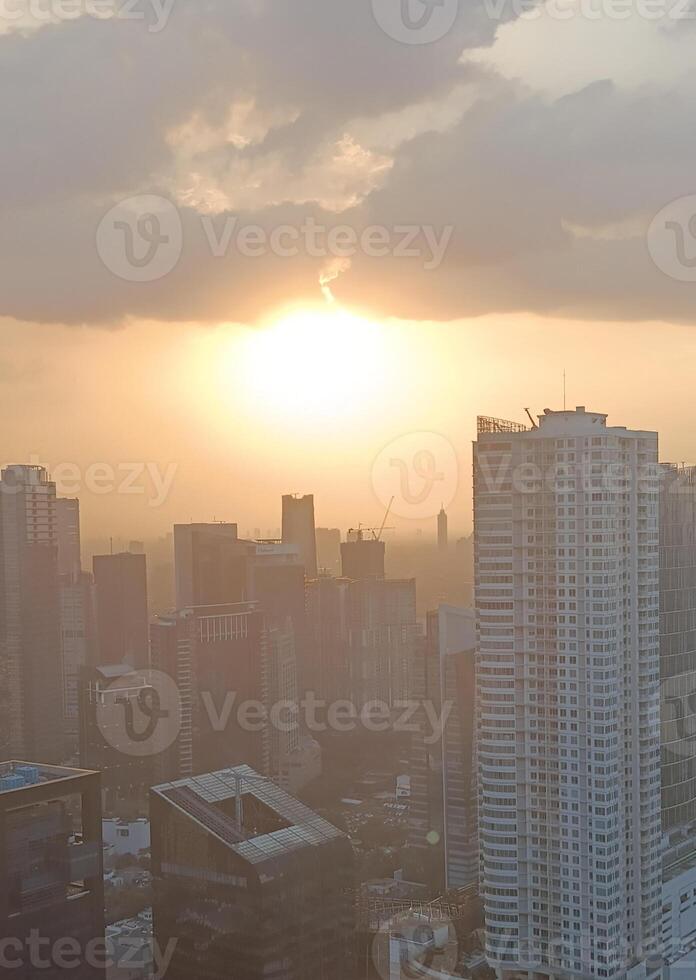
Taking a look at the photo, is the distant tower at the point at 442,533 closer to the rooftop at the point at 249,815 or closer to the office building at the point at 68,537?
the office building at the point at 68,537

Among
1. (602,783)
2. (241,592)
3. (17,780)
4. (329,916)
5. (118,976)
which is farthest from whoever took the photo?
(241,592)

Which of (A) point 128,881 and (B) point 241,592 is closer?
(A) point 128,881

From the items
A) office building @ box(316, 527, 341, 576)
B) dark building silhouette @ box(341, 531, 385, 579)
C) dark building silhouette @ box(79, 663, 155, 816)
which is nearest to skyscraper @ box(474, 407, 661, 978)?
dark building silhouette @ box(79, 663, 155, 816)

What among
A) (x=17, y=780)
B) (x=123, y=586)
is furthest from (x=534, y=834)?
(x=123, y=586)

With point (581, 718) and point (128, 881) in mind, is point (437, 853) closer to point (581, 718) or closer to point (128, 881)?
point (128, 881)

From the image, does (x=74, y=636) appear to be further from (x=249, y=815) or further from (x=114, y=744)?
(x=249, y=815)

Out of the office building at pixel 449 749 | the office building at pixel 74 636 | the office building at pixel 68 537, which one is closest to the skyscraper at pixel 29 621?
the office building at pixel 74 636
